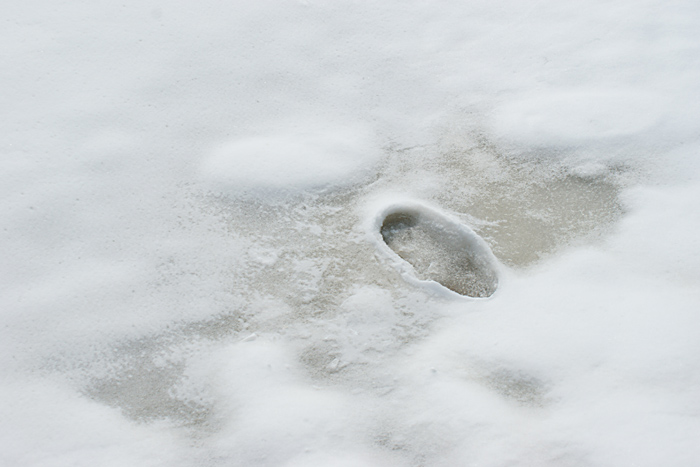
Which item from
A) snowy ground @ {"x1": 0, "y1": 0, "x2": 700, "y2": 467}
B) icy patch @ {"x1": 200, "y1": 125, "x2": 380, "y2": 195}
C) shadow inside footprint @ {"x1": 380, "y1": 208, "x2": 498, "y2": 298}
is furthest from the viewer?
icy patch @ {"x1": 200, "y1": 125, "x2": 380, "y2": 195}

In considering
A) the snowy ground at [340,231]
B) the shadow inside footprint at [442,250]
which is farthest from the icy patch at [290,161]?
the shadow inside footprint at [442,250]

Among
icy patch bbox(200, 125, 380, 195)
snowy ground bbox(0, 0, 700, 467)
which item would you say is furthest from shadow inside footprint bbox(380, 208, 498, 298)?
icy patch bbox(200, 125, 380, 195)

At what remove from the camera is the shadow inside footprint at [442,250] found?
5.70 feet

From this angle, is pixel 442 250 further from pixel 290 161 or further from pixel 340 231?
pixel 290 161

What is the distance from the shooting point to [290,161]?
201cm

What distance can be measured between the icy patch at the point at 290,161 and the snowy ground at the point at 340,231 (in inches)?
0.4

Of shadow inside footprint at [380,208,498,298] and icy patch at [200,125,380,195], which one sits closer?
shadow inside footprint at [380,208,498,298]

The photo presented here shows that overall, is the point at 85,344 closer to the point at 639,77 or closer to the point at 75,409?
the point at 75,409

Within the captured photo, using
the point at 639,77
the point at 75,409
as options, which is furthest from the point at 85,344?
the point at 639,77

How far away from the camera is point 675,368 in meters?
1.43

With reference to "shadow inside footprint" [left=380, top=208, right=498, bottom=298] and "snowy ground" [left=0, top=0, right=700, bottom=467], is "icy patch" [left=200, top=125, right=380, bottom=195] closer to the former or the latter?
"snowy ground" [left=0, top=0, right=700, bottom=467]

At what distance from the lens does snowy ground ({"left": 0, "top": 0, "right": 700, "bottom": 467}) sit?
4.53 feet

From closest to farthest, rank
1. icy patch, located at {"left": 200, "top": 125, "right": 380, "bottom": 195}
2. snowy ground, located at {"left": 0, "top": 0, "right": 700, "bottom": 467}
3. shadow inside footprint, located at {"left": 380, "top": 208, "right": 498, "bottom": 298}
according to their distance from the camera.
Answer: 1. snowy ground, located at {"left": 0, "top": 0, "right": 700, "bottom": 467}
2. shadow inside footprint, located at {"left": 380, "top": 208, "right": 498, "bottom": 298}
3. icy patch, located at {"left": 200, "top": 125, "right": 380, "bottom": 195}

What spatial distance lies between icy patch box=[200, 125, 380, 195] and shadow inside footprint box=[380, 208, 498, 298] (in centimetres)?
27
